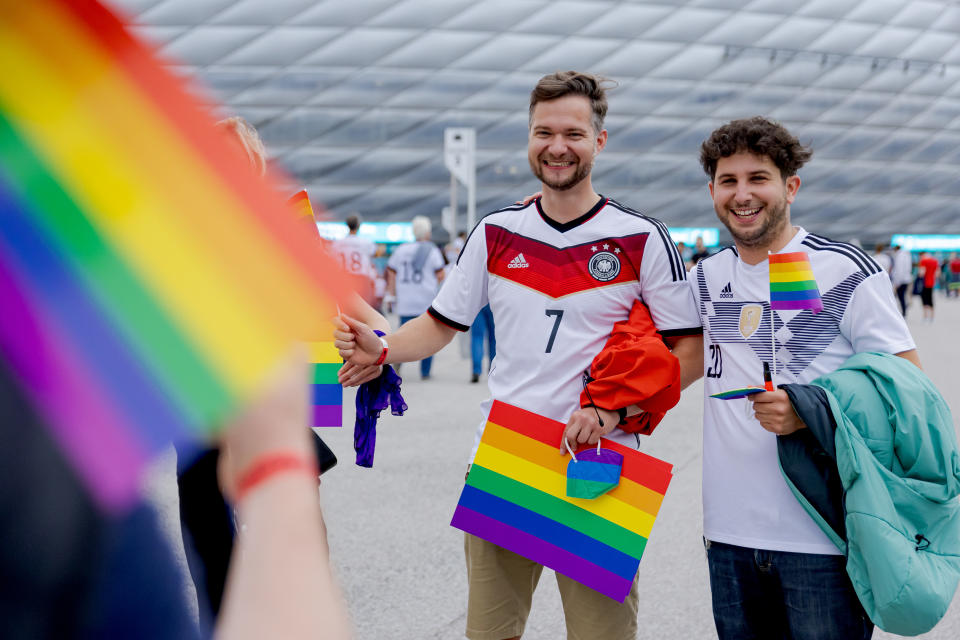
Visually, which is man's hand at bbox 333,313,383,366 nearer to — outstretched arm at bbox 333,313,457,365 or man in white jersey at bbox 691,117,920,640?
outstretched arm at bbox 333,313,457,365

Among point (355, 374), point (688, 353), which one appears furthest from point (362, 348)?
point (688, 353)

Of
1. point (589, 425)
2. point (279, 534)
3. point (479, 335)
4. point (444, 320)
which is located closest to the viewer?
point (279, 534)

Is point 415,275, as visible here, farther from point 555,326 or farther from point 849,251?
point 849,251

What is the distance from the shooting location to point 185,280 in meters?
0.57


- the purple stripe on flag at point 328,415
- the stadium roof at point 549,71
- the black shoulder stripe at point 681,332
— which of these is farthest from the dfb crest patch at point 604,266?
the stadium roof at point 549,71

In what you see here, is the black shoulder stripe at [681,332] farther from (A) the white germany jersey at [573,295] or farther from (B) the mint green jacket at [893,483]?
(B) the mint green jacket at [893,483]

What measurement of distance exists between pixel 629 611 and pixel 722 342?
838 millimetres

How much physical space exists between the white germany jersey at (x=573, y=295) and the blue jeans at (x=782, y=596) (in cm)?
46

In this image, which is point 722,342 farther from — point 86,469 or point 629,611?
point 86,469

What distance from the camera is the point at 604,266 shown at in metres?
2.49

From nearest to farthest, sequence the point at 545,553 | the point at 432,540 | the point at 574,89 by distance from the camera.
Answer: the point at 545,553 < the point at 574,89 < the point at 432,540

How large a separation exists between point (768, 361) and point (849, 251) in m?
0.36

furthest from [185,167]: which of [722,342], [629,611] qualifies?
[629,611]

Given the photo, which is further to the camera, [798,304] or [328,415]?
[328,415]
